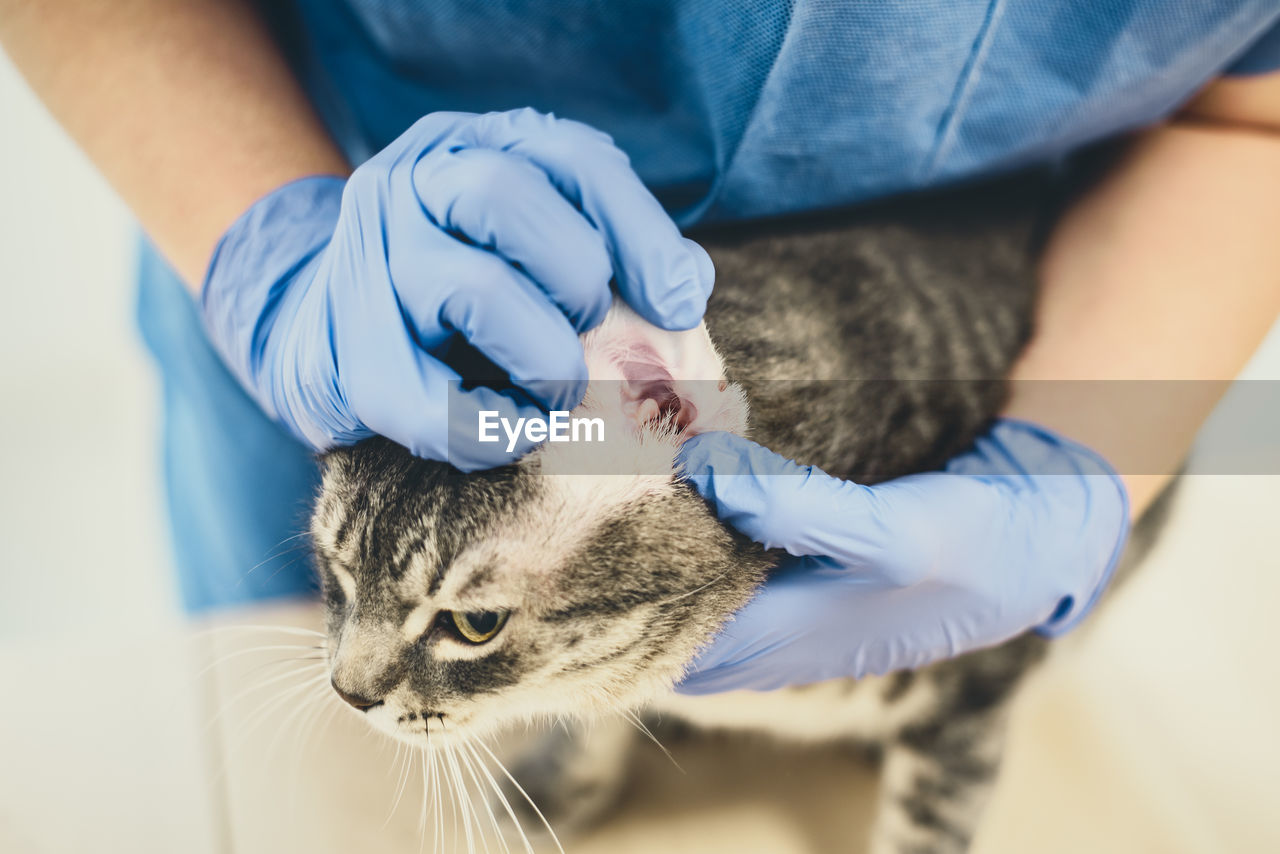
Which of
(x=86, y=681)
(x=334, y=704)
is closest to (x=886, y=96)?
(x=334, y=704)

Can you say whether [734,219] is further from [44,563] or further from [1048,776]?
[44,563]

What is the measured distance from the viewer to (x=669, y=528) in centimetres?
50

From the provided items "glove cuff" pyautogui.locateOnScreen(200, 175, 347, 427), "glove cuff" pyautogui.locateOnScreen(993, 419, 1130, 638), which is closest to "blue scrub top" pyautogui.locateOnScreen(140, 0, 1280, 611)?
"glove cuff" pyautogui.locateOnScreen(200, 175, 347, 427)

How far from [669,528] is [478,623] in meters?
0.13

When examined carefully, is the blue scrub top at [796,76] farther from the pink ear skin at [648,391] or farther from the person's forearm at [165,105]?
the pink ear skin at [648,391]

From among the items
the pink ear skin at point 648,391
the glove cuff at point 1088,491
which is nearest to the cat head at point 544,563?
the pink ear skin at point 648,391

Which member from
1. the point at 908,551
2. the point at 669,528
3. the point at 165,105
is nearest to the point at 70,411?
the point at 165,105

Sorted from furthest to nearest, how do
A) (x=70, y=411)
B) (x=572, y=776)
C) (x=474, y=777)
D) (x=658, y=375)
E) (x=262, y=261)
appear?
(x=70, y=411) < (x=572, y=776) < (x=262, y=261) < (x=474, y=777) < (x=658, y=375)

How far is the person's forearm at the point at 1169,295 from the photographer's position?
0.74 meters

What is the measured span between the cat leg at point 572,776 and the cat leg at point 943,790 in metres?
0.26

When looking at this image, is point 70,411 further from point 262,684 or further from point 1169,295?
point 1169,295

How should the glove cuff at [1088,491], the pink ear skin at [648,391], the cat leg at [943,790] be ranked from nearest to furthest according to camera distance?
the pink ear skin at [648,391] < the glove cuff at [1088,491] < the cat leg at [943,790]

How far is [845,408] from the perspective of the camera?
0.61 m

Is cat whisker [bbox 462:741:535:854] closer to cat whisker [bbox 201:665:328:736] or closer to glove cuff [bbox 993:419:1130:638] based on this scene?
cat whisker [bbox 201:665:328:736]
